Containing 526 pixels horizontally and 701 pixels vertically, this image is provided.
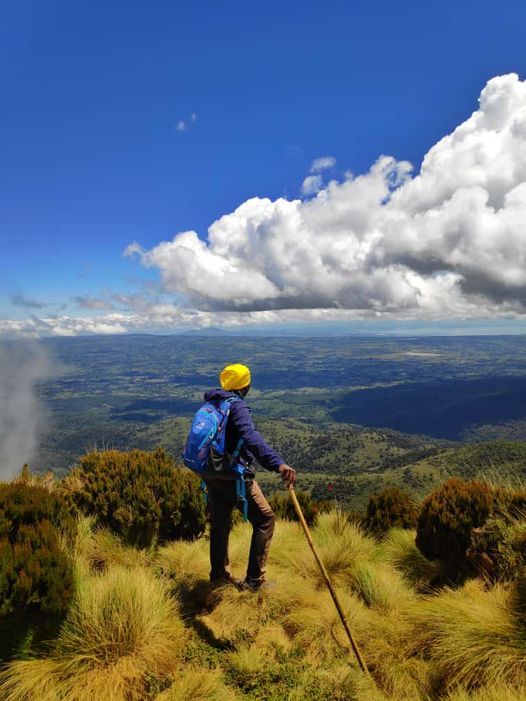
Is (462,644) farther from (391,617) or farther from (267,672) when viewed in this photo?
(267,672)

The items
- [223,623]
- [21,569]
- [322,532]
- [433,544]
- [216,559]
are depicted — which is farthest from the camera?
[322,532]

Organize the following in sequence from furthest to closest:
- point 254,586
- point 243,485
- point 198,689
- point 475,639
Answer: point 254,586
point 243,485
point 475,639
point 198,689

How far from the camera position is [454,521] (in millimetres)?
5199

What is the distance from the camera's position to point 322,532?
22.1 feet

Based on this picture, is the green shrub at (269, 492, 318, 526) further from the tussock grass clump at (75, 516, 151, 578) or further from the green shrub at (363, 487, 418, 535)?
the tussock grass clump at (75, 516, 151, 578)

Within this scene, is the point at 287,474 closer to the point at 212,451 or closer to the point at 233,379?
the point at 212,451

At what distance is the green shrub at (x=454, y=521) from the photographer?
16.9 feet

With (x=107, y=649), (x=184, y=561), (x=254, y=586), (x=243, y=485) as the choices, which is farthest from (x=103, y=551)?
(x=243, y=485)

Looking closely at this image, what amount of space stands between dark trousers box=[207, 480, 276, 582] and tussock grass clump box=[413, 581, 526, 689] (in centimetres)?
172

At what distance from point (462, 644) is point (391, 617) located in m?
0.97

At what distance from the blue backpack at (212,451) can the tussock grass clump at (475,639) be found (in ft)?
7.02

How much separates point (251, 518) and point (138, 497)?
233 cm

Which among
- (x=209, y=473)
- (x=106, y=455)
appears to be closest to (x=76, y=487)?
(x=106, y=455)

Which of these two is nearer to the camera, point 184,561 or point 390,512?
point 184,561
